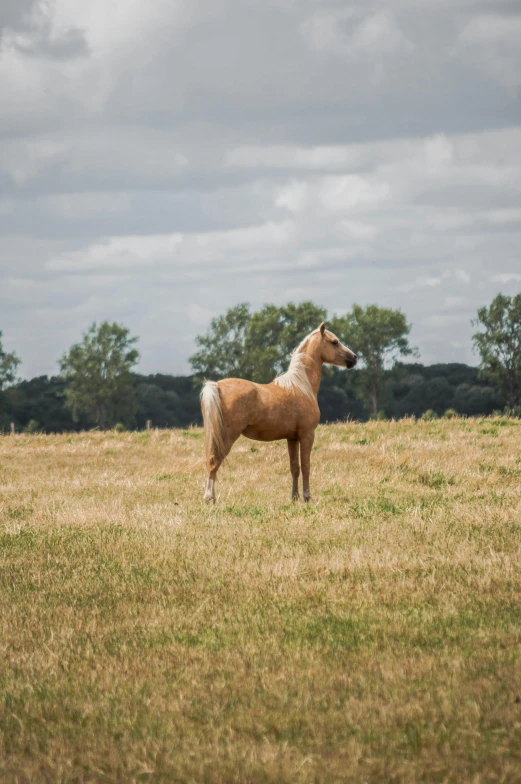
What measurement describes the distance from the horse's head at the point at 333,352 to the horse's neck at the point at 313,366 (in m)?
0.16

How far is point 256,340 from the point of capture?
92500 mm

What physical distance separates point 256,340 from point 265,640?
284 feet

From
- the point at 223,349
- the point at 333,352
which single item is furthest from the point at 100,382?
the point at 333,352

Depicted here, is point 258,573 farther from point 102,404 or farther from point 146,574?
point 102,404

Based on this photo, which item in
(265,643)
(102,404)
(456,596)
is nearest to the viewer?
(265,643)

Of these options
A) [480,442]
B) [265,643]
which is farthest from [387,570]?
[480,442]

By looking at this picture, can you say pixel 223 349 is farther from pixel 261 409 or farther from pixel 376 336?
pixel 261 409

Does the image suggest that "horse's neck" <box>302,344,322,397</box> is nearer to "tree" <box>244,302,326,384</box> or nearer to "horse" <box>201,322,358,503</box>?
"horse" <box>201,322,358,503</box>

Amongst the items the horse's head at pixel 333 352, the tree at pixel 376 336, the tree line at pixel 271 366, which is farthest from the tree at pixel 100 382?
the horse's head at pixel 333 352

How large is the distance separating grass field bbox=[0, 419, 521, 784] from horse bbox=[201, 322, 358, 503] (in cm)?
99

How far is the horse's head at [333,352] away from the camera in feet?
49.8

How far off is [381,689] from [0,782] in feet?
7.95

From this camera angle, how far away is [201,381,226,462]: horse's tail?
13.4m

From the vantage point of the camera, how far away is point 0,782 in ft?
14.5
